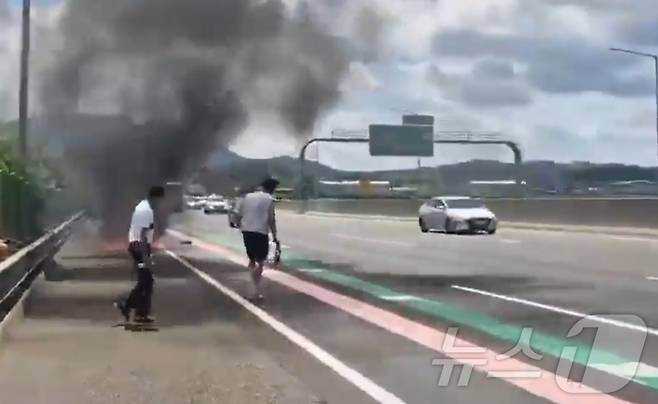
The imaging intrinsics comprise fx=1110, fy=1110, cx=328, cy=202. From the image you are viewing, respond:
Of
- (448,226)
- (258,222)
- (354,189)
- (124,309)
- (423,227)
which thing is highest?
(258,222)

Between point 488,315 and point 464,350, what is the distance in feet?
9.13

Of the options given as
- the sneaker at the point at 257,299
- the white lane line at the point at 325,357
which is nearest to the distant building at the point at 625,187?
the sneaker at the point at 257,299

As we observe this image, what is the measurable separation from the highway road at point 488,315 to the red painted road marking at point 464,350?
0.02 metres

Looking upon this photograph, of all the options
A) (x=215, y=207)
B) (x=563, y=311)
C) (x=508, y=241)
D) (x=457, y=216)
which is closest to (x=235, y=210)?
(x=508, y=241)

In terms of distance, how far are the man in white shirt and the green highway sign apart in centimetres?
5825

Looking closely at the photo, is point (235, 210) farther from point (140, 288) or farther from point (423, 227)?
point (423, 227)

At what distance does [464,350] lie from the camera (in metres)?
10.6

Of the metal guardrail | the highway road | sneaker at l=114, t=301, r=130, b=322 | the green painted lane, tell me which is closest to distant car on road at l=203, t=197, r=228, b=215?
the highway road

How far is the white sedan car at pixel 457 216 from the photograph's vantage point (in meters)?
38.9

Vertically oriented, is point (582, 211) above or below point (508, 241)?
above

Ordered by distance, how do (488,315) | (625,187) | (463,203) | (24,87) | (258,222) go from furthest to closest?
1. (625,187)
2. (463,203)
3. (24,87)
4. (258,222)
5. (488,315)

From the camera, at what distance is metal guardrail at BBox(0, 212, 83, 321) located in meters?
12.9

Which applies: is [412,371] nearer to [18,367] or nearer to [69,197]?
[18,367]

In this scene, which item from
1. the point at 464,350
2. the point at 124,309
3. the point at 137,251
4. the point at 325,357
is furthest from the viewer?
the point at 124,309
